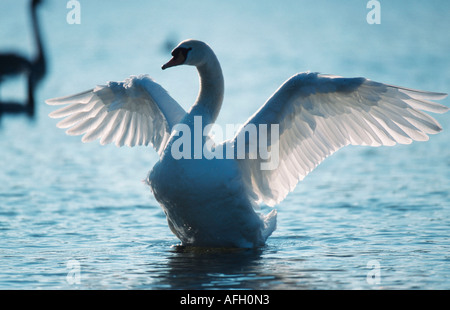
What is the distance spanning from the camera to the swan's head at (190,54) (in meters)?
7.54

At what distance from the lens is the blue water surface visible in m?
6.95

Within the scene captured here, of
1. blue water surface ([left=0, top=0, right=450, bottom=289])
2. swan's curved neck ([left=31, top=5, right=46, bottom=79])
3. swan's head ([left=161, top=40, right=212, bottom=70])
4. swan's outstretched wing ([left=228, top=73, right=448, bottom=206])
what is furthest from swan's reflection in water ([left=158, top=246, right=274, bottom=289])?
swan's curved neck ([left=31, top=5, right=46, bottom=79])

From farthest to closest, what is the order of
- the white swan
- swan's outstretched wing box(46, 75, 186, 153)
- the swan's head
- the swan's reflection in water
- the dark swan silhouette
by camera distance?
the dark swan silhouette, swan's outstretched wing box(46, 75, 186, 153), the swan's head, the white swan, the swan's reflection in water

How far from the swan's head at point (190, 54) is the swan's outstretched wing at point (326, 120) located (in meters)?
0.80

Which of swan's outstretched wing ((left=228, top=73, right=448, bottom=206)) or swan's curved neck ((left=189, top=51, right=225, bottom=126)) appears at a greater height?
swan's curved neck ((left=189, top=51, right=225, bottom=126))

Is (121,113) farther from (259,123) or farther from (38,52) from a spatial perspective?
(38,52)

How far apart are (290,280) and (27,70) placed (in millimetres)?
11700

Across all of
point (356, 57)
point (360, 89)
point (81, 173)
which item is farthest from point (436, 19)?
point (360, 89)

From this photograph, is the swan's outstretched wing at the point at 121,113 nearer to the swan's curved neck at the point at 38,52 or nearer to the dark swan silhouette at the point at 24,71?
the dark swan silhouette at the point at 24,71

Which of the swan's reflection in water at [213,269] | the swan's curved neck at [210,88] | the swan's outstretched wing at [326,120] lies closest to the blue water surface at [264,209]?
the swan's reflection in water at [213,269]

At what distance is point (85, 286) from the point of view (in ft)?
21.6

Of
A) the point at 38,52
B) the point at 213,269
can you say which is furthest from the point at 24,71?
the point at 213,269

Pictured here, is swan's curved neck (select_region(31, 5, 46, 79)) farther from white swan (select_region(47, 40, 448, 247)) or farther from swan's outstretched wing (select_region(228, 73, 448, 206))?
swan's outstretched wing (select_region(228, 73, 448, 206))
